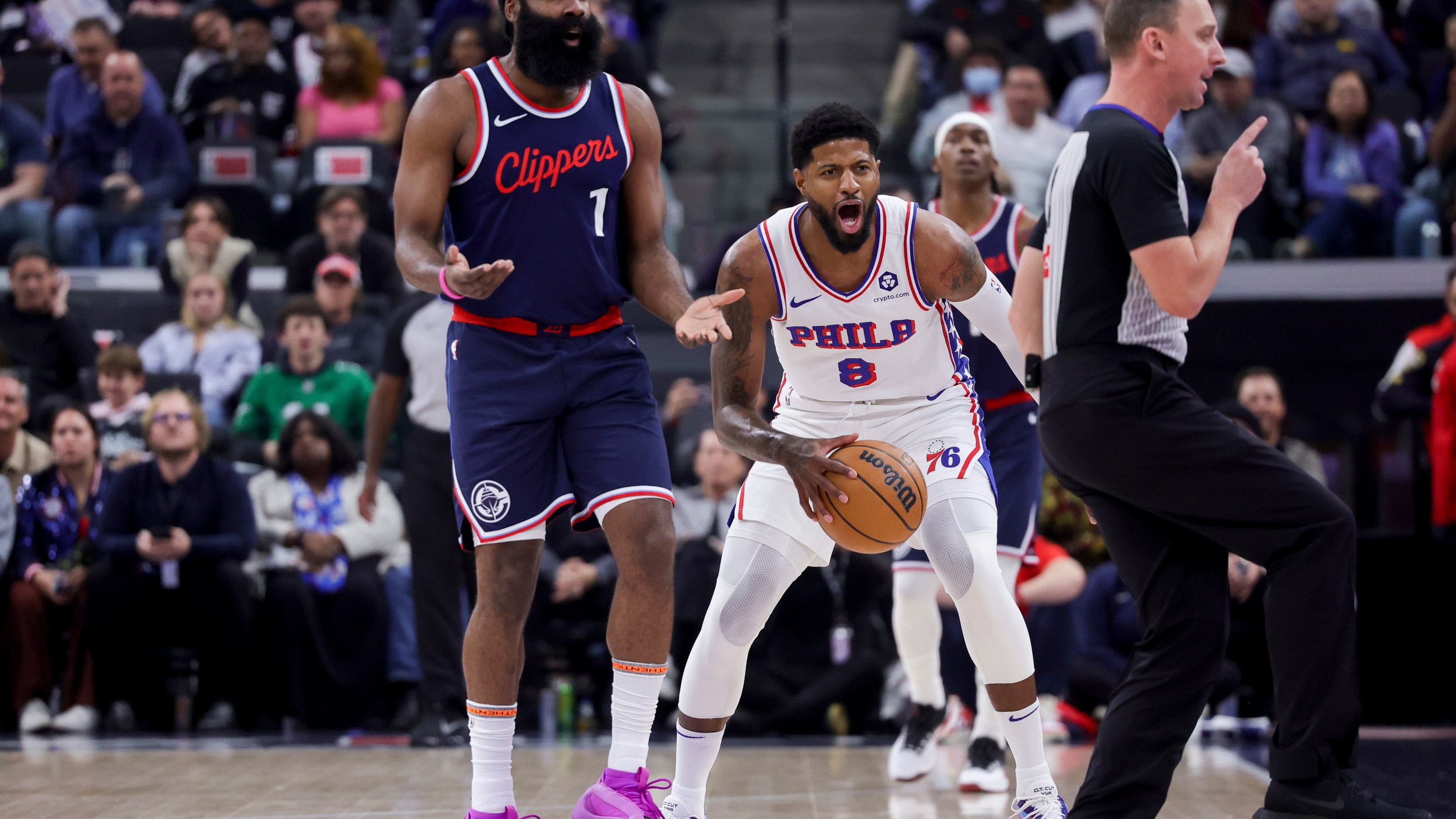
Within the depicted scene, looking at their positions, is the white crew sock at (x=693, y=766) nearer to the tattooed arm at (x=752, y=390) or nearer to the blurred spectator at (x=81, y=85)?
the tattooed arm at (x=752, y=390)

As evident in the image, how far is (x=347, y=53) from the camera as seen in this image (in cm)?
1170

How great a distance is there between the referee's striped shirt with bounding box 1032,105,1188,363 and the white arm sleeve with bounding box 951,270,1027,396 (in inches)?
42.2

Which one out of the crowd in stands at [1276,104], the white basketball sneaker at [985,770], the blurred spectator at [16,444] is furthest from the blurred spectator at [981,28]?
the white basketball sneaker at [985,770]

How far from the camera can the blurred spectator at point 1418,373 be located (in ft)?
29.3

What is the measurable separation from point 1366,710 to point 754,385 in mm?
5280

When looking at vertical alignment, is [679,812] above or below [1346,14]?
below

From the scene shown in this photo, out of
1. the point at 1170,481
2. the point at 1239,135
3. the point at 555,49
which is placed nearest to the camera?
the point at 1170,481

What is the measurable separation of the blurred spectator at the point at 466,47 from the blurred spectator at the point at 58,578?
3.91 metres

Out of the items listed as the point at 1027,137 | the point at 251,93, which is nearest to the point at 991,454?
the point at 1027,137

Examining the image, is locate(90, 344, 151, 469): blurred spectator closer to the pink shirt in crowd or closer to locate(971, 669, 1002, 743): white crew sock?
the pink shirt in crowd

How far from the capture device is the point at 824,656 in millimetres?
8375

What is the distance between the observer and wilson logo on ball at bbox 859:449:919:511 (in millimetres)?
4227

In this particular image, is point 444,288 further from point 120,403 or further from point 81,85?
point 81,85

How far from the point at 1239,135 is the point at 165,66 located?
28.4 feet
